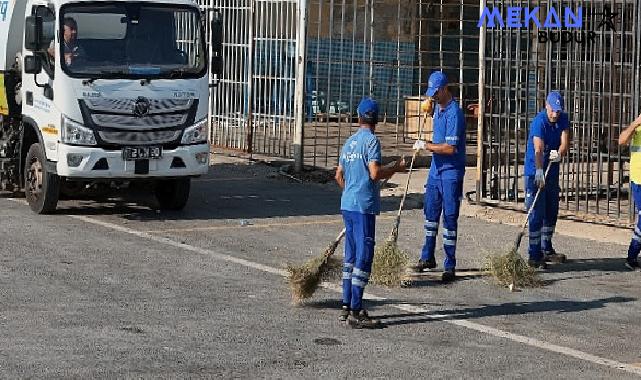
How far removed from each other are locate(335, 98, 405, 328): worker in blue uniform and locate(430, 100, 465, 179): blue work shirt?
6.82ft

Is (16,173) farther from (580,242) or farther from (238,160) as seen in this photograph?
(580,242)

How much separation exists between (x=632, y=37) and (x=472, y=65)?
32.4 feet

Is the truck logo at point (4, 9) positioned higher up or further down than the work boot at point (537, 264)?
higher up

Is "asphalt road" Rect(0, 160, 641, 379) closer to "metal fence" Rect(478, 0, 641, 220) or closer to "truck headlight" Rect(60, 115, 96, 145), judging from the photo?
"truck headlight" Rect(60, 115, 96, 145)

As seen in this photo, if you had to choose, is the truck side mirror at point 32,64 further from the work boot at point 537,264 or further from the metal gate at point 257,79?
the work boot at point 537,264

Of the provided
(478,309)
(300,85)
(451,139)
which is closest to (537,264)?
(451,139)

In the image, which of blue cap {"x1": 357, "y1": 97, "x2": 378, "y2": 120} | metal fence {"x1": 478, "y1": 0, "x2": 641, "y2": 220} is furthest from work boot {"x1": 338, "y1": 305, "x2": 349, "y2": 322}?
metal fence {"x1": 478, "y1": 0, "x2": 641, "y2": 220}

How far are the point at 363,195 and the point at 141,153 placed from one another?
5.75 meters

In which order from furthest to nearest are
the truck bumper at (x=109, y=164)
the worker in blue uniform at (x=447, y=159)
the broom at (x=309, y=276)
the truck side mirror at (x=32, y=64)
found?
the truck side mirror at (x=32, y=64), the truck bumper at (x=109, y=164), the worker in blue uniform at (x=447, y=159), the broom at (x=309, y=276)

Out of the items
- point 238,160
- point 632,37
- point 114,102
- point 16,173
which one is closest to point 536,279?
point 632,37

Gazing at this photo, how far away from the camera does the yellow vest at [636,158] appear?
12.6 m

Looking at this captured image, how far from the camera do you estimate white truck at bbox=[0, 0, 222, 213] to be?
14.9m

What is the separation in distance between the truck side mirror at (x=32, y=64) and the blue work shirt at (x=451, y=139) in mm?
5574

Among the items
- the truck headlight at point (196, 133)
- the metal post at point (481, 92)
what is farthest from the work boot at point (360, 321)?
the metal post at point (481, 92)
